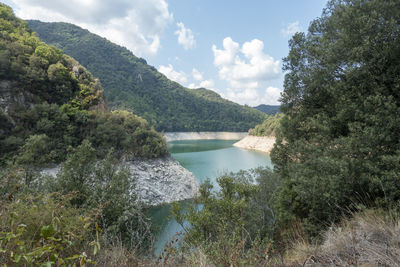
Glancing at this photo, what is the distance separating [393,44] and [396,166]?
3099 millimetres

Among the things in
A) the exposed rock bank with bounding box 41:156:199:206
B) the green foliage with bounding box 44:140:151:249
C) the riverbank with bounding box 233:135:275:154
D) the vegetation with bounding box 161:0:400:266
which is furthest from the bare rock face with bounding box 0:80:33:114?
the riverbank with bounding box 233:135:275:154

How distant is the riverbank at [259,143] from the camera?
55341 millimetres

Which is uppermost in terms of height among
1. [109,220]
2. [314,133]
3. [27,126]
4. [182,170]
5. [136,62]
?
[136,62]

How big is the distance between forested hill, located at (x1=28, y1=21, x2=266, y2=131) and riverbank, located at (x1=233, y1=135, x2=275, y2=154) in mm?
34947

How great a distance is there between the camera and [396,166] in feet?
15.5

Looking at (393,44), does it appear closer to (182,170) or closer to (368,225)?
(368,225)

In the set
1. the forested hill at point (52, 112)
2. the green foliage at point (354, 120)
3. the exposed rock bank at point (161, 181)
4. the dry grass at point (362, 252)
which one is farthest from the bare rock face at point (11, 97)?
the dry grass at point (362, 252)

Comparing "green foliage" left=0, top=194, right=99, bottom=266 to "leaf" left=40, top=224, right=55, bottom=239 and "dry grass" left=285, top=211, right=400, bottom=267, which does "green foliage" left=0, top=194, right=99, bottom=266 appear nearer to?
"leaf" left=40, top=224, right=55, bottom=239

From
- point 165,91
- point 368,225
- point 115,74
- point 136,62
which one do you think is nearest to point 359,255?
point 368,225

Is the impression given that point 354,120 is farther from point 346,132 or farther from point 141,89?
point 141,89

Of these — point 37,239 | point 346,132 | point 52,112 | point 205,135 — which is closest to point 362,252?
point 37,239

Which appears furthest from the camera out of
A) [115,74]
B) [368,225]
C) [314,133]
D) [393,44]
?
[115,74]

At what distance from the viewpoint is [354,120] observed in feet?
20.4

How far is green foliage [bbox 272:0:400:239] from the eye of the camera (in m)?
5.17
